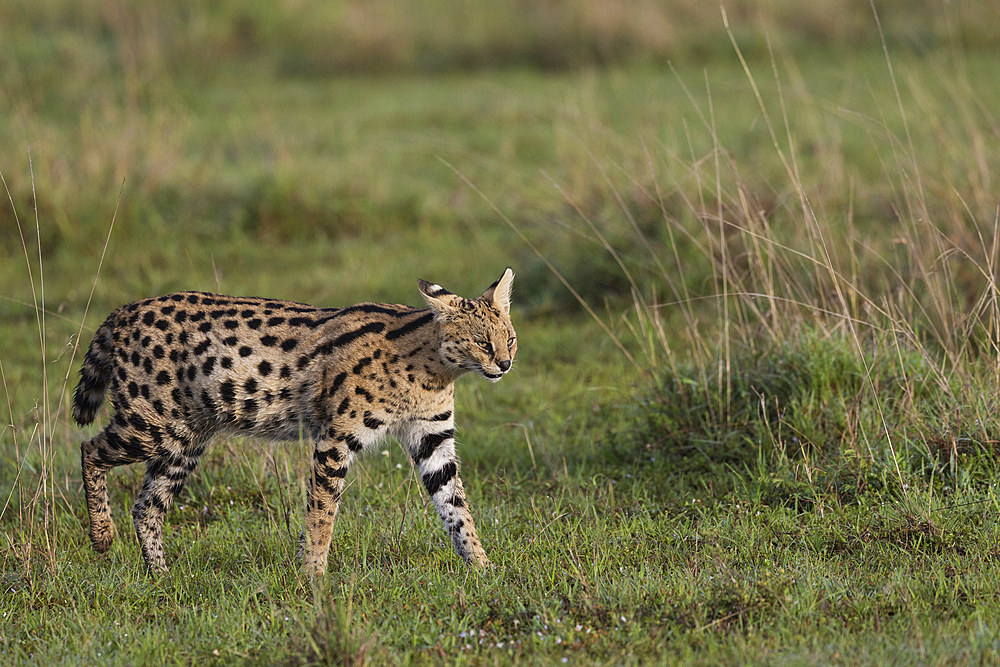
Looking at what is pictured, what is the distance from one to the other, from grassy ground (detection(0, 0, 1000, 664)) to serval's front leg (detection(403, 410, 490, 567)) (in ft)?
0.67

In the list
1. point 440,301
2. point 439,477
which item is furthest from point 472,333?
point 439,477

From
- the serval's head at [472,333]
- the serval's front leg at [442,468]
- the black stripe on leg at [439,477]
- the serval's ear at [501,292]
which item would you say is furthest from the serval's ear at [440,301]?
the black stripe on leg at [439,477]

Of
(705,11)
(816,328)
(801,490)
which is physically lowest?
(801,490)

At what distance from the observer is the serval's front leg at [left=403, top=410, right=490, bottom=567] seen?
5.23 metres

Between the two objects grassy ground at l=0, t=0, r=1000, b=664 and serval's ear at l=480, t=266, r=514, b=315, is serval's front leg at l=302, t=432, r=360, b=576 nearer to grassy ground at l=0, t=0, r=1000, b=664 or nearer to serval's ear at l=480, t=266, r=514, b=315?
grassy ground at l=0, t=0, r=1000, b=664

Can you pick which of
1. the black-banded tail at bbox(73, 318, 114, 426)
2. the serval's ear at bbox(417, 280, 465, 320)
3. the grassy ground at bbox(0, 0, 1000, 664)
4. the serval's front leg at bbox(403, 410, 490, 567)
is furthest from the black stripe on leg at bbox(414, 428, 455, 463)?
the black-banded tail at bbox(73, 318, 114, 426)

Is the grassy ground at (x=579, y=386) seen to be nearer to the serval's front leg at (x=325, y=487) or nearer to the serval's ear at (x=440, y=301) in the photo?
the serval's front leg at (x=325, y=487)

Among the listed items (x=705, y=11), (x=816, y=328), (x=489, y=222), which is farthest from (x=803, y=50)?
(x=816, y=328)

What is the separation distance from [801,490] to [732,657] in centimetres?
164

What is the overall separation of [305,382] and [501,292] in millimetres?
1032

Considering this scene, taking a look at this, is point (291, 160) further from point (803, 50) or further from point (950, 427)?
point (803, 50)

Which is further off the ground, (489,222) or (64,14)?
(64,14)

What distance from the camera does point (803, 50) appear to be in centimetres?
1622

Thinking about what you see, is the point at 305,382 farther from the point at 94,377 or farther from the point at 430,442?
the point at 94,377
